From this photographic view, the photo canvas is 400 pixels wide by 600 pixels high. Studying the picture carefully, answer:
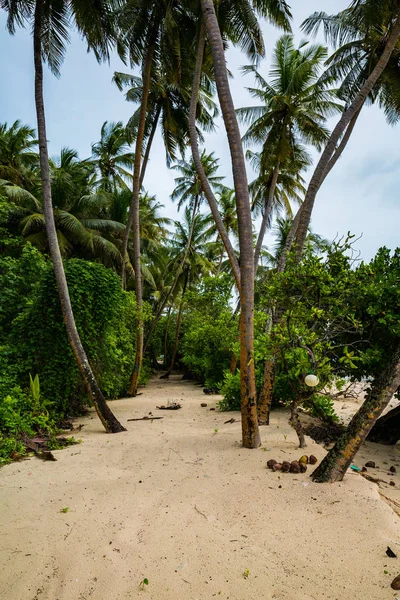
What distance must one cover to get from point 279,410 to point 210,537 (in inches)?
236

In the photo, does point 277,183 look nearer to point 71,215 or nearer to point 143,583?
point 71,215

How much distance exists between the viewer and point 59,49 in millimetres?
8469

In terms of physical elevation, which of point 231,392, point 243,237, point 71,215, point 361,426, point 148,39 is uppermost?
point 148,39

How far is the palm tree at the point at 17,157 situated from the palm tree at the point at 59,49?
9558 mm

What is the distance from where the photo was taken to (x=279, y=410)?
8.69 meters

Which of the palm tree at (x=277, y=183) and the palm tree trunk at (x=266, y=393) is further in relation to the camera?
the palm tree at (x=277, y=183)

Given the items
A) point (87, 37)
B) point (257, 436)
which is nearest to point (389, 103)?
point (87, 37)

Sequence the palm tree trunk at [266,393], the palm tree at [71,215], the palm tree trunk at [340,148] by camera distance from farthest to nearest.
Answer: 1. the palm tree at [71,215]
2. the palm tree trunk at [340,148]
3. the palm tree trunk at [266,393]

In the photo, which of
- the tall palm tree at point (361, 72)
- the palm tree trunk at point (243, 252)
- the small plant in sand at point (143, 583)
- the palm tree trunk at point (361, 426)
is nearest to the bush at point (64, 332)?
the palm tree trunk at point (243, 252)

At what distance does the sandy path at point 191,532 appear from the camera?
2.52 meters

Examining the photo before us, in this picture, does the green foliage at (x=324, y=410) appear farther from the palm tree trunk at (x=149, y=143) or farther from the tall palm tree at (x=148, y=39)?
the palm tree trunk at (x=149, y=143)

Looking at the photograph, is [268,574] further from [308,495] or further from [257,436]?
[257,436]

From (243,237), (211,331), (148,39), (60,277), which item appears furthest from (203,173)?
(211,331)

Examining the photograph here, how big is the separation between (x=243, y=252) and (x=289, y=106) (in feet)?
35.2
